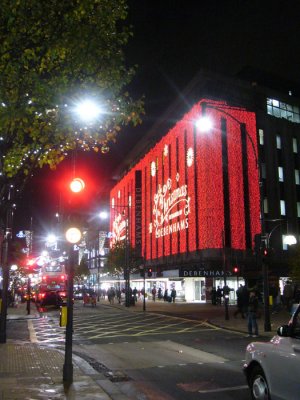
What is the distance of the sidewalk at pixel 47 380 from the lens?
7825mm

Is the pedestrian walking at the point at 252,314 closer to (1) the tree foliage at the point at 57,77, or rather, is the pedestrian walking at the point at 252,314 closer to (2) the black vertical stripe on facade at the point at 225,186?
(1) the tree foliage at the point at 57,77

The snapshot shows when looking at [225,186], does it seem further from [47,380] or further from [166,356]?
[47,380]

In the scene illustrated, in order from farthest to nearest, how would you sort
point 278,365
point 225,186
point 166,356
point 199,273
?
point 225,186 < point 199,273 < point 166,356 < point 278,365

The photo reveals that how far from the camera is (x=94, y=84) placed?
949 cm

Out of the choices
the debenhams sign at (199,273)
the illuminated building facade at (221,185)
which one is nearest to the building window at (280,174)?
the illuminated building facade at (221,185)

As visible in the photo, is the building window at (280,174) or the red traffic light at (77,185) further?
the building window at (280,174)

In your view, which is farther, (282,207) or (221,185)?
(282,207)

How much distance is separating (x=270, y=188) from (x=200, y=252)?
12.8m

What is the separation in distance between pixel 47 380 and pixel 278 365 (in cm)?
478

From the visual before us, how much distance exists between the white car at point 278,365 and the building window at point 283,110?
57259 mm

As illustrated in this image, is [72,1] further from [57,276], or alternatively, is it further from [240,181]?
[240,181]

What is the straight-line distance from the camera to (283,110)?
6234 centimetres

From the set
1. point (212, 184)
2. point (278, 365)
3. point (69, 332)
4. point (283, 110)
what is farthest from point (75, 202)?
point (283, 110)

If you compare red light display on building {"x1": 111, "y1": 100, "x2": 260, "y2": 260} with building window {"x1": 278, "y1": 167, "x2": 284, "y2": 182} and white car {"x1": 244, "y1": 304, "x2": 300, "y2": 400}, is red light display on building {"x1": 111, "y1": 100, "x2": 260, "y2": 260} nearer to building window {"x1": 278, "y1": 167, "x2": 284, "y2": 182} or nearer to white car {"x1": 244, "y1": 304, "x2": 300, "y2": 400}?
building window {"x1": 278, "y1": 167, "x2": 284, "y2": 182}
